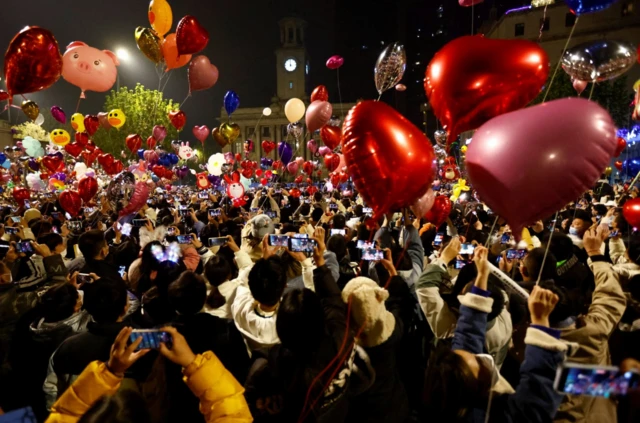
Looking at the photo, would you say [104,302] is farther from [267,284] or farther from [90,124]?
[90,124]

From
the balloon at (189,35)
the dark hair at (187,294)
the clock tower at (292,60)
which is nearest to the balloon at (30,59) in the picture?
the balloon at (189,35)

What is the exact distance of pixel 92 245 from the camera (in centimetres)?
366

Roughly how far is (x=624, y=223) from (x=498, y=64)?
4.06 meters

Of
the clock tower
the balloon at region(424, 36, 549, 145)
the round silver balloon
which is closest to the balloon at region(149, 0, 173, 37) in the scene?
the balloon at region(424, 36, 549, 145)

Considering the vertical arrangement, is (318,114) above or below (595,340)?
above

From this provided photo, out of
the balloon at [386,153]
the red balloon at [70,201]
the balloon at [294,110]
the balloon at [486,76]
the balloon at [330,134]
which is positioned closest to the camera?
the balloon at [486,76]

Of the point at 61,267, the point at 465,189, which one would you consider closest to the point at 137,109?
the point at 465,189

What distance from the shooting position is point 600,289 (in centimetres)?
231

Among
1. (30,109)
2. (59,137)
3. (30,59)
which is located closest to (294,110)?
(30,109)

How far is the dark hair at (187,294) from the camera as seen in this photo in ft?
7.27

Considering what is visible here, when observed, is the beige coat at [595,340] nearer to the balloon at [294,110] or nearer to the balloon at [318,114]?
the balloon at [318,114]

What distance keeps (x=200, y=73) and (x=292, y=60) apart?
53029 mm

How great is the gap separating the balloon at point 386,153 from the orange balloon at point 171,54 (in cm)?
534

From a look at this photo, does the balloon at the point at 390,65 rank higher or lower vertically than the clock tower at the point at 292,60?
lower
